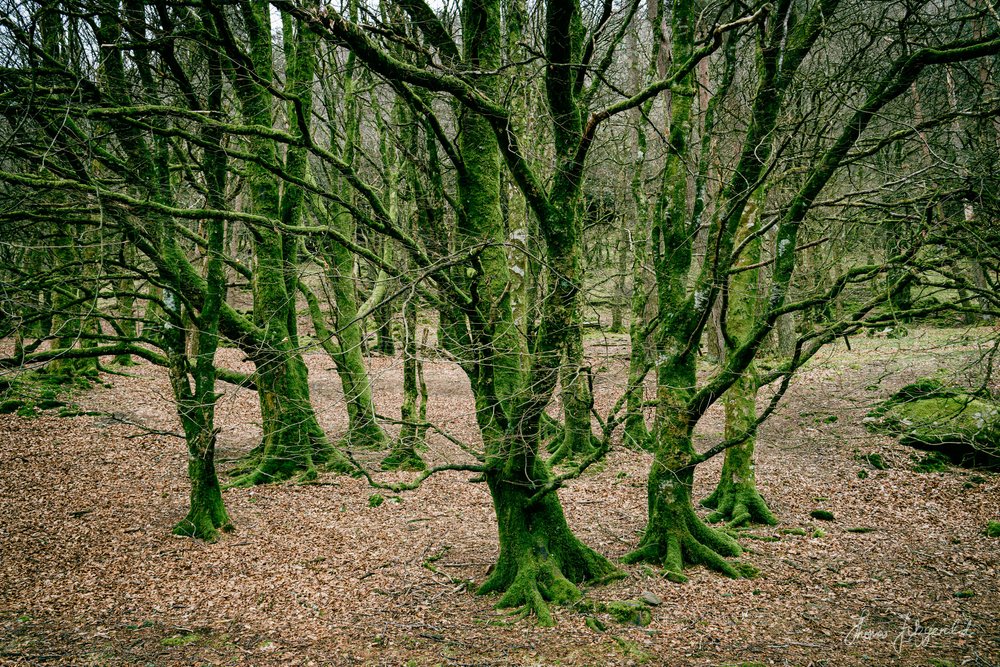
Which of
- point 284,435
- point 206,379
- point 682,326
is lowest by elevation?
point 284,435

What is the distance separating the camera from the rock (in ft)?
21.2

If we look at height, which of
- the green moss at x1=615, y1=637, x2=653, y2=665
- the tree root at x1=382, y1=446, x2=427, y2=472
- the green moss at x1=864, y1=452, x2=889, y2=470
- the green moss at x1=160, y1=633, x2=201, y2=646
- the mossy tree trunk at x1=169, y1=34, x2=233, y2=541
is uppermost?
the mossy tree trunk at x1=169, y1=34, x2=233, y2=541

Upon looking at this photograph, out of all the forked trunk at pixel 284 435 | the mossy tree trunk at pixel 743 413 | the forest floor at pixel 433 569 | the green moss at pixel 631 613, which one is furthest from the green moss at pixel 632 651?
the forked trunk at pixel 284 435

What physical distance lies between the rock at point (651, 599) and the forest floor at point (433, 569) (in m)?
0.05

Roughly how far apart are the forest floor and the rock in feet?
0.17

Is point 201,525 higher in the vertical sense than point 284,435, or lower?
lower

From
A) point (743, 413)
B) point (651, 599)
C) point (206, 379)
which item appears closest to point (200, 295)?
point (206, 379)

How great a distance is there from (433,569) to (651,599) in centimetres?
293

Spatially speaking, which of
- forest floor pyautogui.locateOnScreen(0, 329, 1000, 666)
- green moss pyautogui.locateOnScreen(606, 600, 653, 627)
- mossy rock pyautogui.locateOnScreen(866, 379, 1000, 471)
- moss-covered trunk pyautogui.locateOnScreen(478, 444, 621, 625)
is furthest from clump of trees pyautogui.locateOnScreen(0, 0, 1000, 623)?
mossy rock pyautogui.locateOnScreen(866, 379, 1000, 471)

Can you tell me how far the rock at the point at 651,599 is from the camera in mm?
6473

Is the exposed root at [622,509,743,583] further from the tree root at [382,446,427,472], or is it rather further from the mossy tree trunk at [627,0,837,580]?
the tree root at [382,446,427,472]

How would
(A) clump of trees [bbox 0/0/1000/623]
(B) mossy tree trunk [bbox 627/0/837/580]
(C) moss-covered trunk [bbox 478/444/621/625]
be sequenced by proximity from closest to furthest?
(A) clump of trees [bbox 0/0/1000/623]
(C) moss-covered trunk [bbox 478/444/621/625]
(B) mossy tree trunk [bbox 627/0/837/580]

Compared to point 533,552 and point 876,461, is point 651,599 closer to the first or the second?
point 533,552

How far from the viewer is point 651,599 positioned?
6512 mm
